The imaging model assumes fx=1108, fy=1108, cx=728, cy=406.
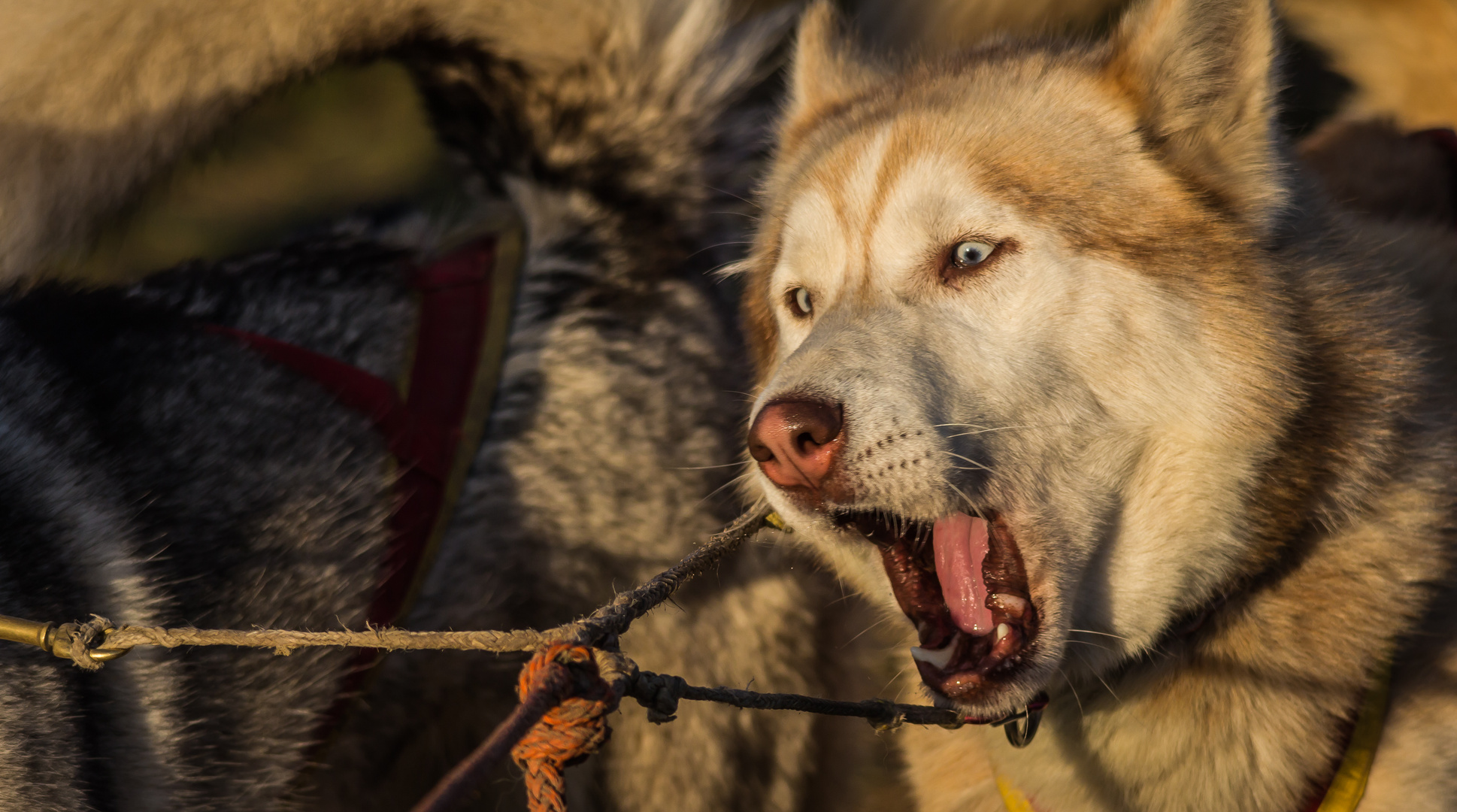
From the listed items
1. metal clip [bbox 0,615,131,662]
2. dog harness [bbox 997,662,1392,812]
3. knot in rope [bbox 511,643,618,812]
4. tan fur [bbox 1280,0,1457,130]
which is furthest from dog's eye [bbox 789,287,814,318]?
tan fur [bbox 1280,0,1457,130]

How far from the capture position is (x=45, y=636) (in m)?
1.50

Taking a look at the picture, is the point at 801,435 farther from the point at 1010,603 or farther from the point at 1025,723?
the point at 1025,723

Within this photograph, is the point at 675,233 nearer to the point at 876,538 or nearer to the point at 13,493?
the point at 876,538

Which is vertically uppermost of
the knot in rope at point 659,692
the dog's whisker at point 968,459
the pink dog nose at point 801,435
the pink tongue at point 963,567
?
the pink dog nose at point 801,435

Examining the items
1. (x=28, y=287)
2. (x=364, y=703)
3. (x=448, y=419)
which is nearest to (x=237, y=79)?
(x=28, y=287)

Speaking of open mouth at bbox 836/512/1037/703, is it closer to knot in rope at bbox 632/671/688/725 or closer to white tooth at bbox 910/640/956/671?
white tooth at bbox 910/640/956/671

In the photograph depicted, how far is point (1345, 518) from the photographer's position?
1.71 meters

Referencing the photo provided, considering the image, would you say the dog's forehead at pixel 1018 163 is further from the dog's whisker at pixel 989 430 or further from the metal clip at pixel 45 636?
the metal clip at pixel 45 636

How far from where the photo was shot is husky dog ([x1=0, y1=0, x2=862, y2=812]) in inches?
77.4

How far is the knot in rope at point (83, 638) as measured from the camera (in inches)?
57.4

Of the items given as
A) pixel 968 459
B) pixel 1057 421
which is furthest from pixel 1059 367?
pixel 968 459

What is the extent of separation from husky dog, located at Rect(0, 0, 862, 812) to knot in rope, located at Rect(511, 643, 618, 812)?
1007 millimetres

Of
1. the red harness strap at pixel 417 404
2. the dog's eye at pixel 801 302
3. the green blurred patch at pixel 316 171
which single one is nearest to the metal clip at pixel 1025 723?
the dog's eye at pixel 801 302

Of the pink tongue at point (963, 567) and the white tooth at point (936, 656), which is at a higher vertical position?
the pink tongue at point (963, 567)
